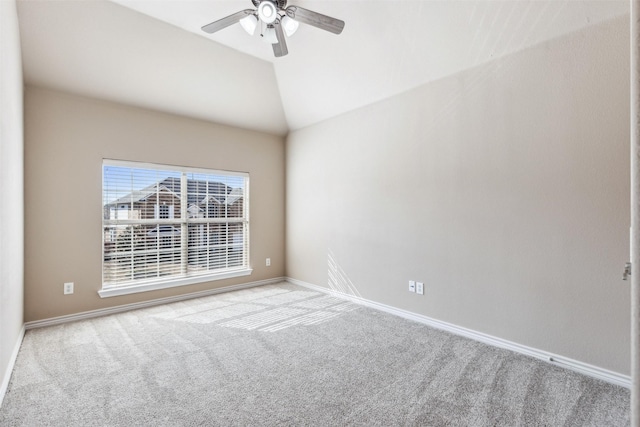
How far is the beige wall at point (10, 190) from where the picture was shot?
6.66ft

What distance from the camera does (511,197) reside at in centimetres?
267

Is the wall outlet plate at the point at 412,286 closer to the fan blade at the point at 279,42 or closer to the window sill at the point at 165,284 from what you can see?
the window sill at the point at 165,284

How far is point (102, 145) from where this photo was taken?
3.56m

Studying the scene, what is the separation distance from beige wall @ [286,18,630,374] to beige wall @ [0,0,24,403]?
3230 mm

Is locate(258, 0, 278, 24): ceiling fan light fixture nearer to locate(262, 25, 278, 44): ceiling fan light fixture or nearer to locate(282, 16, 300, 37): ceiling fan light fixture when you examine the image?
locate(262, 25, 278, 44): ceiling fan light fixture

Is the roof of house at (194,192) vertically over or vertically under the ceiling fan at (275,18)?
under

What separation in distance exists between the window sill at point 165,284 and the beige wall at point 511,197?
1.77 metres

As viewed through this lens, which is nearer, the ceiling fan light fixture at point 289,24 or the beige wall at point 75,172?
the ceiling fan light fixture at point 289,24

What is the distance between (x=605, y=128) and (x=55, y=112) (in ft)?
16.3

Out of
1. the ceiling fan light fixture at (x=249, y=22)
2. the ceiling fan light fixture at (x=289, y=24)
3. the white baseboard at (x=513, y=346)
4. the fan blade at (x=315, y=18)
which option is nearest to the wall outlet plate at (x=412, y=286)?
the white baseboard at (x=513, y=346)

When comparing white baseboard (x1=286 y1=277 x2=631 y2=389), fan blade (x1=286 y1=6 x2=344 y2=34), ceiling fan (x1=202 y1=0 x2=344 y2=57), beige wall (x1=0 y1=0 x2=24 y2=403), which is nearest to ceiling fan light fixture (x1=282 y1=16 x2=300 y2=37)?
ceiling fan (x1=202 y1=0 x2=344 y2=57)

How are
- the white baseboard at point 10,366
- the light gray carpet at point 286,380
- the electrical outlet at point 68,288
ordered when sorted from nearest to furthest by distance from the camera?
the light gray carpet at point 286,380
the white baseboard at point 10,366
the electrical outlet at point 68,288

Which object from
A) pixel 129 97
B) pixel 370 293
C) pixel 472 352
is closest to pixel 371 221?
pixel 370 293

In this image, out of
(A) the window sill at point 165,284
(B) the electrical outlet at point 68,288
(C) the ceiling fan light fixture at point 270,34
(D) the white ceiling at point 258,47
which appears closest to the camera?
(D) the white ceiling at point 258,47
